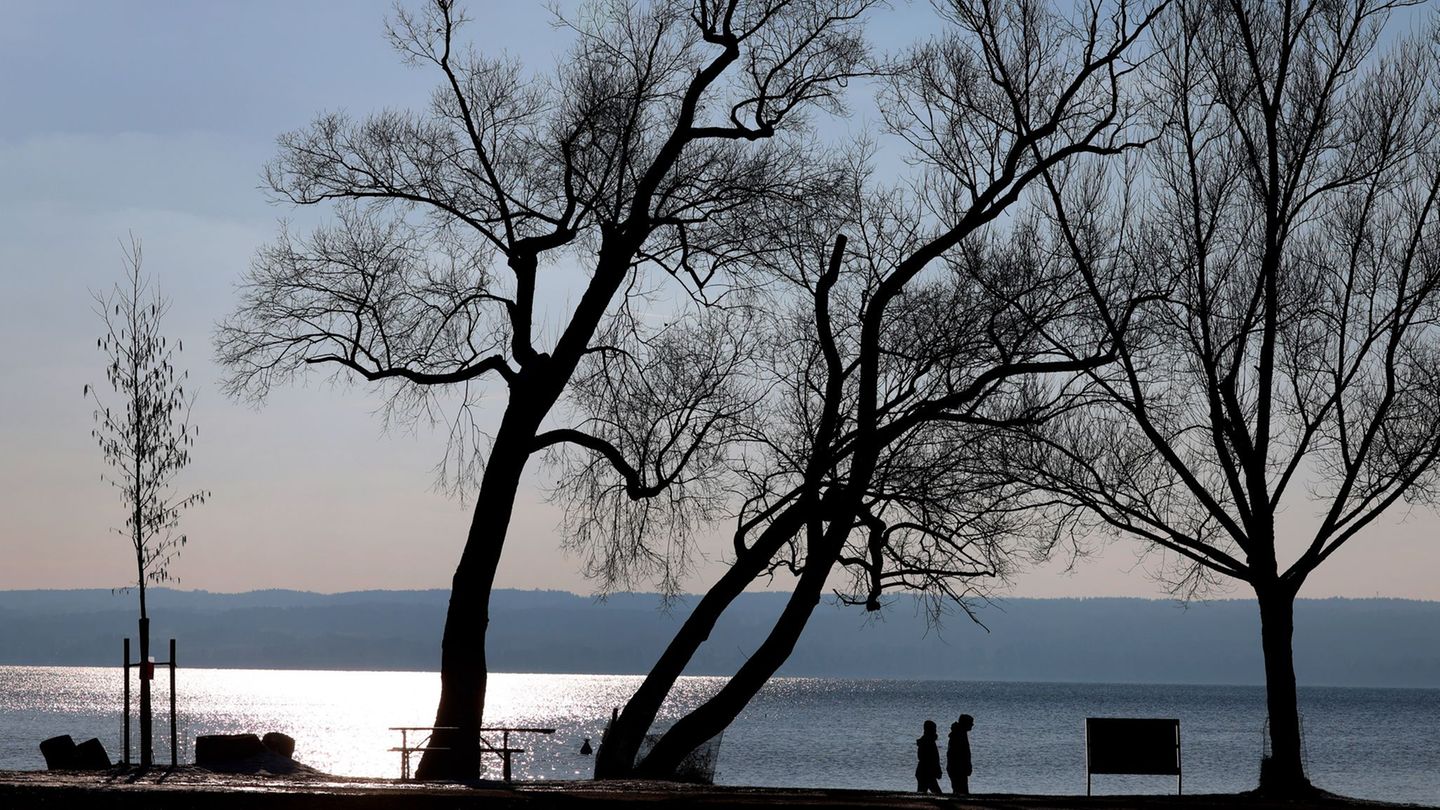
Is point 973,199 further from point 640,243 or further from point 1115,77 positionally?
point 640,243

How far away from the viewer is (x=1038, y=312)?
2319 centimetres

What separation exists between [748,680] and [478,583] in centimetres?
462

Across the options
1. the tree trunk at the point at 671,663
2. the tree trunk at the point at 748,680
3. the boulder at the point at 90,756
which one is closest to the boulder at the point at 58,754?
the boulder at the point at 90,756

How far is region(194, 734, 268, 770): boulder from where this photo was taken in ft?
70.6

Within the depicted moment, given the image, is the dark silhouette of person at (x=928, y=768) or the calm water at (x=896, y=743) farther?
the calm water at (x=896, y=743)

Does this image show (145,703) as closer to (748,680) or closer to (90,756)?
(90,756)

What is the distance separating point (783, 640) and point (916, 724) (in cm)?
12238

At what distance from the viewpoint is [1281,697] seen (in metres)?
23.8

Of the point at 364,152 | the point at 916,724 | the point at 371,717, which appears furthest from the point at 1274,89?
the point at 371,717

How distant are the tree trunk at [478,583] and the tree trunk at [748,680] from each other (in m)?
2.89

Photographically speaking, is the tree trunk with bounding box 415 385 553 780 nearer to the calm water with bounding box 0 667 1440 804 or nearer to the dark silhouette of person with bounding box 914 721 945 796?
the dark silhouette of person with bounding box 914 721 945 796

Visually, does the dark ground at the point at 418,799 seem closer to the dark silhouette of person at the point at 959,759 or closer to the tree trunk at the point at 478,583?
the tree trunk at the point at 478,583

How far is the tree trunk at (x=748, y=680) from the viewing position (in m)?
23.0

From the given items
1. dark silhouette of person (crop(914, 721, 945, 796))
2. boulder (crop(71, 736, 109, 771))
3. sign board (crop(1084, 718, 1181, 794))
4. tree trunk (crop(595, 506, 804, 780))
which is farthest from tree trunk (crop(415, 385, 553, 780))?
sign board (crop(1084, 718, 1181, 794))
